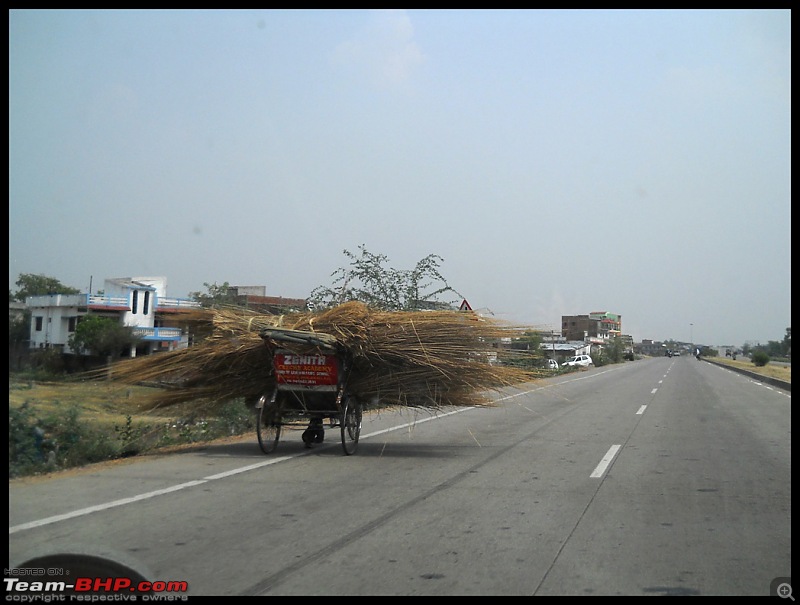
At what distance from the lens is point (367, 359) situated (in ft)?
35.8

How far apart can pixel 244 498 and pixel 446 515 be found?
6.97 feet

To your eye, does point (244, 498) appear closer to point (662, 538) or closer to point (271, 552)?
point (271, 552)

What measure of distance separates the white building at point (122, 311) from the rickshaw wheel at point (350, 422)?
262cm

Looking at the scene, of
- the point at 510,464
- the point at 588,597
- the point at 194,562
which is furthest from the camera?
the point at 510,464

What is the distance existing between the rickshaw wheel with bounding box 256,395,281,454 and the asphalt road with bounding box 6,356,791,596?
198 millimetres

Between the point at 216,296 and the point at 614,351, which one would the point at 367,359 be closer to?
the point at 216,296

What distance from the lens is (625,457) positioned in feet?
36.6

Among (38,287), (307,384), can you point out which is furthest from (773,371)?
(38,287)

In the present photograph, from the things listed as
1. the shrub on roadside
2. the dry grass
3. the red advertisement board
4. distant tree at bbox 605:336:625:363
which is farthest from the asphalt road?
distant tree at bbox 605:336:625:363

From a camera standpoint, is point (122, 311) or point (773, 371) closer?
Answer: point (122, 311)

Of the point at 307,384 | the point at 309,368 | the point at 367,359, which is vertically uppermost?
the point at 367,359

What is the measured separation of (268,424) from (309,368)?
4.05 feet

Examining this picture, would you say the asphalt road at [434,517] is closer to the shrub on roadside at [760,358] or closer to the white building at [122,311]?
the white building at [122,311]

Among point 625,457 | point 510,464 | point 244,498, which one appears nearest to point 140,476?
point 244,498
